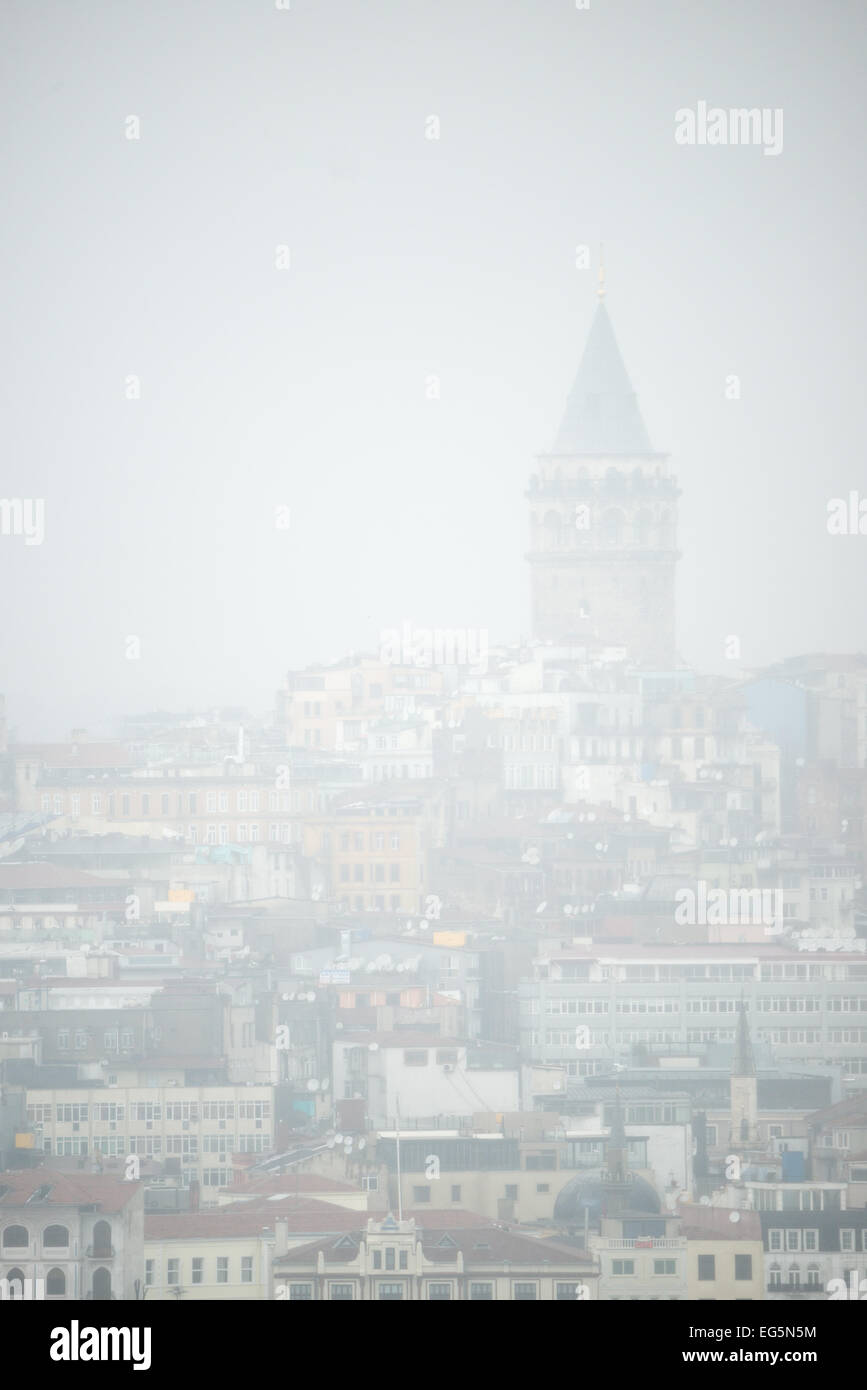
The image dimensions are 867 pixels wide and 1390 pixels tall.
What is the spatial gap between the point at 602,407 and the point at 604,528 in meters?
4.49

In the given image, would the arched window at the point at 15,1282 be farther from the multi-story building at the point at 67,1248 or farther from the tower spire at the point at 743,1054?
the tower spire at the point at 743,1054

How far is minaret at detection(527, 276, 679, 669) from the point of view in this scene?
80750 mm

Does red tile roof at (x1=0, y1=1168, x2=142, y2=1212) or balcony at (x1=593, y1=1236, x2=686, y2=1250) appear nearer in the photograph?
red tile roof at (x1=0, y1=1168, x2=142, y2=1212)

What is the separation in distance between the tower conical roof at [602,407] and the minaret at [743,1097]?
147 ft

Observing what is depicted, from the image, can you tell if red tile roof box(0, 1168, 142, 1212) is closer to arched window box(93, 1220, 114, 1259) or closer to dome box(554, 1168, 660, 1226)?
arched window box(93, 1220, 114, 1259)

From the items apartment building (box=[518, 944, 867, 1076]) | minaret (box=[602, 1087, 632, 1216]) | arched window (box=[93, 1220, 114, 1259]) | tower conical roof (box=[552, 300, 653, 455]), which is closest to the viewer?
arched window (box=[93, 1220, 114, 1259])

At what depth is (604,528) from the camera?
82.4 metres

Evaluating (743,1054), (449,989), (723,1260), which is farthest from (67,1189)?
(449,989)

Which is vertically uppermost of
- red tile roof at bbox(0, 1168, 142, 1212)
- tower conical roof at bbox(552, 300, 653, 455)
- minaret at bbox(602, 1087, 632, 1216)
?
tower conical roof at bbox(552, 300, 653, 455)

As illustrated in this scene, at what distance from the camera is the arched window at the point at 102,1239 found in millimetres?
32000

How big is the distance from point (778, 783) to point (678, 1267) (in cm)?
2925

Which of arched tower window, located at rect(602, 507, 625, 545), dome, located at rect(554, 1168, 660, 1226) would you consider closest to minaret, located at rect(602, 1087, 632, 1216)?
dome, located at rect(554, 1168, 660, 1226)

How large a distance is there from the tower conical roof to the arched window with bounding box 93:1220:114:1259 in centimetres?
5370

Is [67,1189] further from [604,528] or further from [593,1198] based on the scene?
[604,528]
